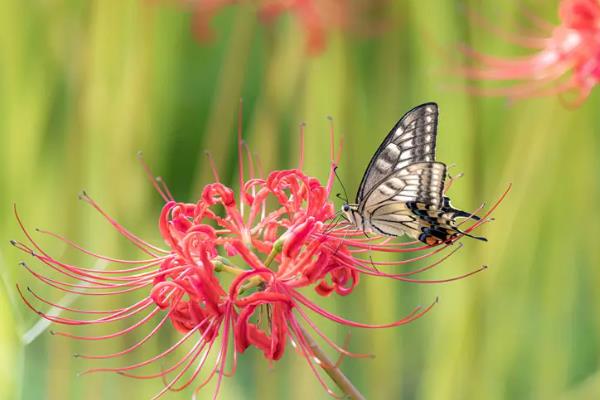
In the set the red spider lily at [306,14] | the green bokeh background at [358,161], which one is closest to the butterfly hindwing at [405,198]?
the green bokeh background at [358,161]

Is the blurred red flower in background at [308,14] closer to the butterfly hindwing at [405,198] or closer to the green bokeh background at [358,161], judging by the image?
the green bokeh background at [358,161]

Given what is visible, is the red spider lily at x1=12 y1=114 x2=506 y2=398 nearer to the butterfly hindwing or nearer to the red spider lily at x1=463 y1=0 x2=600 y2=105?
the butterfly hindwing

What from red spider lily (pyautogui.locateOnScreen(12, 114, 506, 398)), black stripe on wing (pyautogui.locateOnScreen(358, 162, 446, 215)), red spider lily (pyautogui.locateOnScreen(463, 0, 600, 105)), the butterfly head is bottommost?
red spider lily (pyautogui.locateOnScreen(12, 114, 506, 398))

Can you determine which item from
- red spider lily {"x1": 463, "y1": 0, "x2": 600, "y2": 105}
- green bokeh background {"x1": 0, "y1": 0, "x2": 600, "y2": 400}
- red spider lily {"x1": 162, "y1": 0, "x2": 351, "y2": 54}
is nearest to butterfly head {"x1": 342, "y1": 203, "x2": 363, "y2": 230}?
red spider lily {"x1": 463, "y1": 0, "x2": 600, "y2": 105}

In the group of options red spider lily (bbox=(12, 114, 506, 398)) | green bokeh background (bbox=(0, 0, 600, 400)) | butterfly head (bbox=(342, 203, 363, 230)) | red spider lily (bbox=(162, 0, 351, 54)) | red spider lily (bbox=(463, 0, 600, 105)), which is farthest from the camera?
red spider lily (bbox=(162, 0, 351, 54))

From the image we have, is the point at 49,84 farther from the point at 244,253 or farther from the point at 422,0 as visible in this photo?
the point at 244,253

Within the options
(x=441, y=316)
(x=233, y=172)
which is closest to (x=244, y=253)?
(x=441, y=316)
